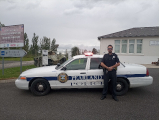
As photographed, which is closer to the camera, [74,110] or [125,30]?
[74,110]

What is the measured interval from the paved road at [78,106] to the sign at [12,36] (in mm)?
4157

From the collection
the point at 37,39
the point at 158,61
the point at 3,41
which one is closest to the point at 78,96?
the point at 3,41

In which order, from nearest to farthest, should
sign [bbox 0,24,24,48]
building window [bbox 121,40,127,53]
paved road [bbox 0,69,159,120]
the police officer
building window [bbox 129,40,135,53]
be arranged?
paved road [bbox 0,69,159,120]
the police officer
sign [bbox 0,24,24,48]
building window [bbox 129,40,135,53]
building window [bbox 121,40,127,53]

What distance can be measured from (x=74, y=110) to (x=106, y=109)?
87 cm

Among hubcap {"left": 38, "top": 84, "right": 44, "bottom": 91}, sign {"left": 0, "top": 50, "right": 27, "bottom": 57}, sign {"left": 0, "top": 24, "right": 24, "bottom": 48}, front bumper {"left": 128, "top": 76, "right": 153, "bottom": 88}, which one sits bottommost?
hubcap {"left": 38, "top": 84, "right": 44, "bottom": 91}

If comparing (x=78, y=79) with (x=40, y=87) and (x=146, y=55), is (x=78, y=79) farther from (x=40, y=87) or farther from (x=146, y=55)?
(x=146, y=55)

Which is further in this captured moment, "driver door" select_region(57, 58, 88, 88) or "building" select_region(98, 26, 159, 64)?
"building" select_region(98, 26, 159, 64)

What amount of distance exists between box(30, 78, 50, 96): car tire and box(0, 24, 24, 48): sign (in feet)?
14.8

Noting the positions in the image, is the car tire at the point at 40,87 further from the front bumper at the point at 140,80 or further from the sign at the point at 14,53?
the sign at the point at 14,53

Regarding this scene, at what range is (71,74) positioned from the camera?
4250 mm

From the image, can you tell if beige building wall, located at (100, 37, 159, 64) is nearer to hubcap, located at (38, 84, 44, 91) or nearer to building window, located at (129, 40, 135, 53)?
building window, located at (129, 40, 135, 53)

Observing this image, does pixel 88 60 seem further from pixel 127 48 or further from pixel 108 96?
pixel 127 48

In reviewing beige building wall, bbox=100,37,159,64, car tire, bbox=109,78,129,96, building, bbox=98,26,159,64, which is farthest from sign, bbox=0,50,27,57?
beige building wall, bbox=100,37,159,64

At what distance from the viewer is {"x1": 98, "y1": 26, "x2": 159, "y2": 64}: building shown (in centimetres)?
1463
